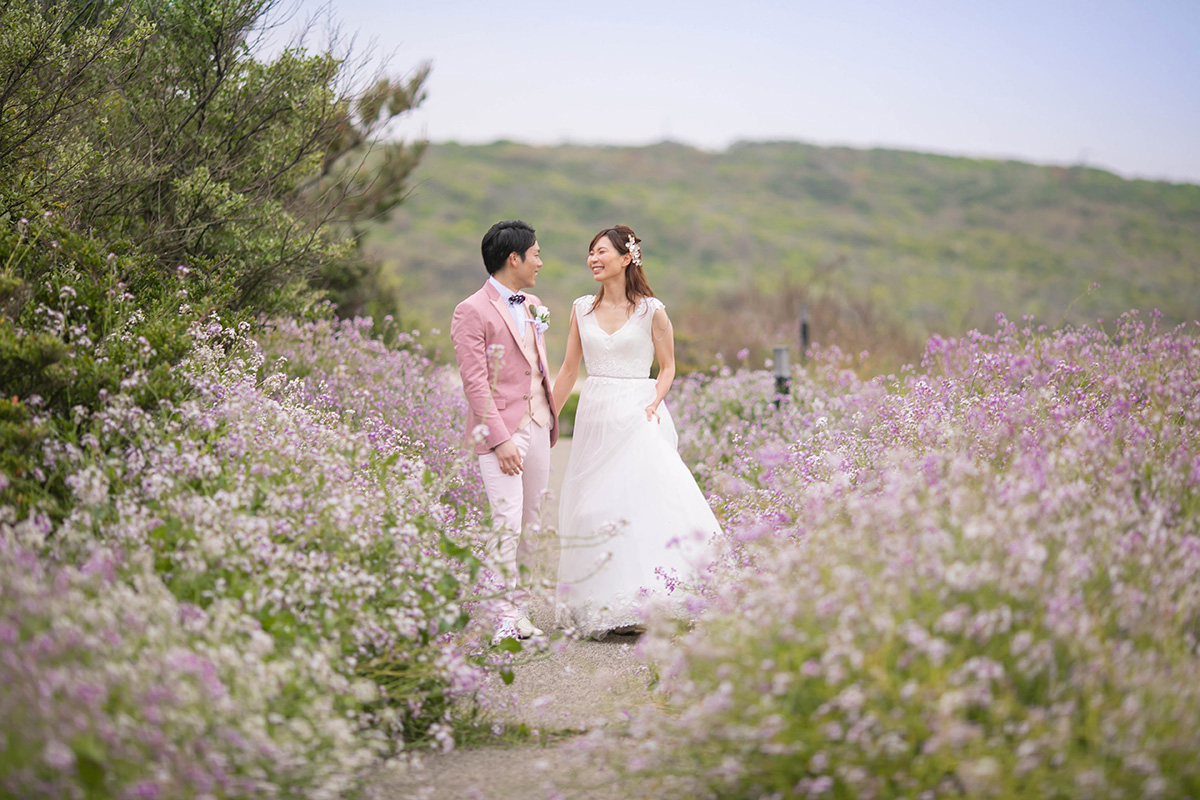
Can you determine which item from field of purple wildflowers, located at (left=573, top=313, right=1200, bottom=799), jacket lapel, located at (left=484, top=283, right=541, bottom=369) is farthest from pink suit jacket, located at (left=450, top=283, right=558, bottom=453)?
field of purple wildflowers, located at (left=573, top=313, right=1200, bottom=799)

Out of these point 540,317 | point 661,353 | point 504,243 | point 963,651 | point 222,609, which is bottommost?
point 222,609

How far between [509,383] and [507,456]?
1.41 feet

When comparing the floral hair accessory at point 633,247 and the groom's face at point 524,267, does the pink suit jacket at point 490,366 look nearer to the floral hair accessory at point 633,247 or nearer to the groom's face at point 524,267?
the groom's face at point 524,267

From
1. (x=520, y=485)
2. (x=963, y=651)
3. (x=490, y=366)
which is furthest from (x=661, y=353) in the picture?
(x=963, y=651)

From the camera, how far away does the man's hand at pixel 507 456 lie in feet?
15.3

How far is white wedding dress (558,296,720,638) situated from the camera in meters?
4.96

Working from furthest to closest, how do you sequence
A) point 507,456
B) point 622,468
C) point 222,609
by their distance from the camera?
point 622,468 → point 507,456 → point 222,609

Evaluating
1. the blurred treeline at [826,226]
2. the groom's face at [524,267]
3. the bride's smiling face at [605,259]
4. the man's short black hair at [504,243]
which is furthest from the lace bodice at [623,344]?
the blurred treeline at [826,226]

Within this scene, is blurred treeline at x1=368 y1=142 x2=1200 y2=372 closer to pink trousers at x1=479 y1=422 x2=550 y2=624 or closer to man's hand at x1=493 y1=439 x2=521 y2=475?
pink trousers at x1=479 y1=422 x2=550 y2=624

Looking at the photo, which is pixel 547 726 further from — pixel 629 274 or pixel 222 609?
pixel 629 274

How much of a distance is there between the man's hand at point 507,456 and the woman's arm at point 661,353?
38.7 inches

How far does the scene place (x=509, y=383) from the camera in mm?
4863

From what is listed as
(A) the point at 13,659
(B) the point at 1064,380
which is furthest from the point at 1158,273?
(A) the point at 13,659

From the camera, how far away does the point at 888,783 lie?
7.90 feet
